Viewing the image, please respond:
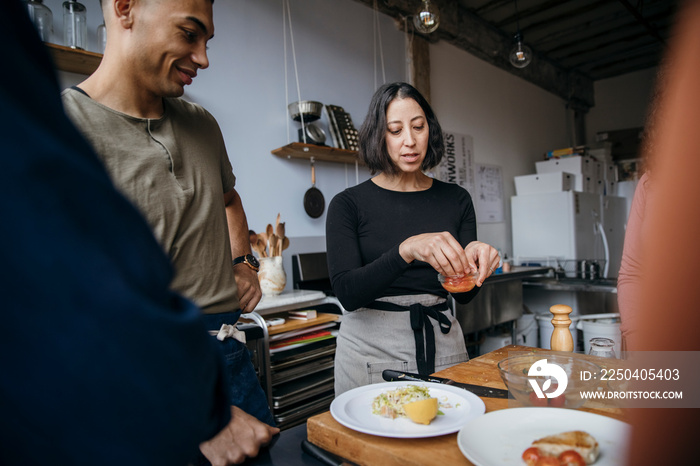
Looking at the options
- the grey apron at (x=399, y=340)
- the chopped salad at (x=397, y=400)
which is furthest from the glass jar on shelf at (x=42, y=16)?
the chopped salad at (x=397, y=400)

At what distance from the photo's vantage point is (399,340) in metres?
1.49

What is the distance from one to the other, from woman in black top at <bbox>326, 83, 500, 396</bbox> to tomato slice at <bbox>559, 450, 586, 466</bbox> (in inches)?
27.3

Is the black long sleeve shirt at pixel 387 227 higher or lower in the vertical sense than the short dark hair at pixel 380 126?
lower

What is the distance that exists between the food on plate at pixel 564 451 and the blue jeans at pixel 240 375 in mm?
751

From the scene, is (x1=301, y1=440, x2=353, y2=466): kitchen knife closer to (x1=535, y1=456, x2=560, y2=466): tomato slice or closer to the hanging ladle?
(x1=535, y1=456, x2=560, y2=466): tomato slice

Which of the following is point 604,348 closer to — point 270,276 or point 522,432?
point 522,432

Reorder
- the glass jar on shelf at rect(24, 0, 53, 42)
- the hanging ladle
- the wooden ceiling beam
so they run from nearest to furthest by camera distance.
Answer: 1. the glass jar on shelf at rect(24, 0, 53, 42)
2. the hanging ladle
3. the wooden ceiling beam

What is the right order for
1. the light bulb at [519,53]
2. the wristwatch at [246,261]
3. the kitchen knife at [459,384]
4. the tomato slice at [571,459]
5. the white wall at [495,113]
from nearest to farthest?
the tomato slice at [571,459] < the kitchen knife at [459,384] < the wristwatch at [246,261] < the light bulb at [519,53] < the white wall at [495,113]

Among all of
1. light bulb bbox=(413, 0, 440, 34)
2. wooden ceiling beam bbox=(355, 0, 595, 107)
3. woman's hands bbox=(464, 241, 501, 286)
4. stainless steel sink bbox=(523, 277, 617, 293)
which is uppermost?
wooden ceiling beam bbox=(355, 0, 595, 107)

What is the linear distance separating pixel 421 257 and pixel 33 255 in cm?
101

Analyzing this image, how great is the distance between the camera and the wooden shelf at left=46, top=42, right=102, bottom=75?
7.08 ft

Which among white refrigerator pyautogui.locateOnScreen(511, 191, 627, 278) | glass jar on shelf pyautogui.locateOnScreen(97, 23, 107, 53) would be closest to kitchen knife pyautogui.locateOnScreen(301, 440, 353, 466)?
glass jar on shelf pyautogui.locateOnScreen(97, 23, 107, 53)

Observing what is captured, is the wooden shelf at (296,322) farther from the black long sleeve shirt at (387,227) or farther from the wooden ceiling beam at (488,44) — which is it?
the wooden ceiling beam at (488,44)

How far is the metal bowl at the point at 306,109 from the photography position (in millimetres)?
3213
